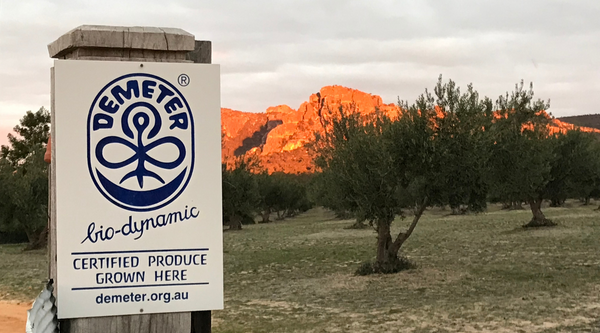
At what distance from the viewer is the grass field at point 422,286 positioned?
11938 mm

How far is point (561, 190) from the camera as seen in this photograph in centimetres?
3569

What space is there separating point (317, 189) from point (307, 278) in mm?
4143

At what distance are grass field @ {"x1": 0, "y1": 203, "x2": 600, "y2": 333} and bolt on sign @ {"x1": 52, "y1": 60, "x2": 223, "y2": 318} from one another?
9533 millimetres

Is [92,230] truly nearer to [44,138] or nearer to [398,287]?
[398,287]

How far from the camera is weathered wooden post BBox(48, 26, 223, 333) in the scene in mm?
2254

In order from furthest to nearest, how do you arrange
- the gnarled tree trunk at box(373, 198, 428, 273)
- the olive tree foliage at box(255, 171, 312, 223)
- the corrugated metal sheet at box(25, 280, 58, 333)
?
the olive tree foliage at box(255, 171, 312, 223), the gnarled tree trunk at box(373, 198, 428, 273), the corrugated metal sheet at box(25, 280, 58, 333)

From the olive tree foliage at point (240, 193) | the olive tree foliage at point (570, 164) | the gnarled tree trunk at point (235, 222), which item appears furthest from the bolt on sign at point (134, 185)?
the gnarled tree trunk at point (235, 222)

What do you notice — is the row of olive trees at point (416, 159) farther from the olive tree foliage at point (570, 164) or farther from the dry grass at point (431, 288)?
the olive tree foliage at point (570, 164)

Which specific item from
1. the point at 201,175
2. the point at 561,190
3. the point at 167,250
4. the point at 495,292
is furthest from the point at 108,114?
the point at 561,190

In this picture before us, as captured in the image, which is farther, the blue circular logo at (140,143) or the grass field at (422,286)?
the grass field at (422,286)

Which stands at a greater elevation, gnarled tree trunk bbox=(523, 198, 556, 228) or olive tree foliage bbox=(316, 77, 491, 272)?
olive tree foliage bbox=(316, 77, 491, 272)

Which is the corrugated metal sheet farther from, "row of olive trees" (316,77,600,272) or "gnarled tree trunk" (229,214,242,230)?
"gnarled tree trunk" (229,214,242,230)

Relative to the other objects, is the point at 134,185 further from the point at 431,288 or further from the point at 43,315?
the point at 431,288

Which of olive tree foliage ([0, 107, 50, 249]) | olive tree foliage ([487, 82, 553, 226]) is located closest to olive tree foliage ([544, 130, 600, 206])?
olive tree foliage ([487, 82, 553, 226])
